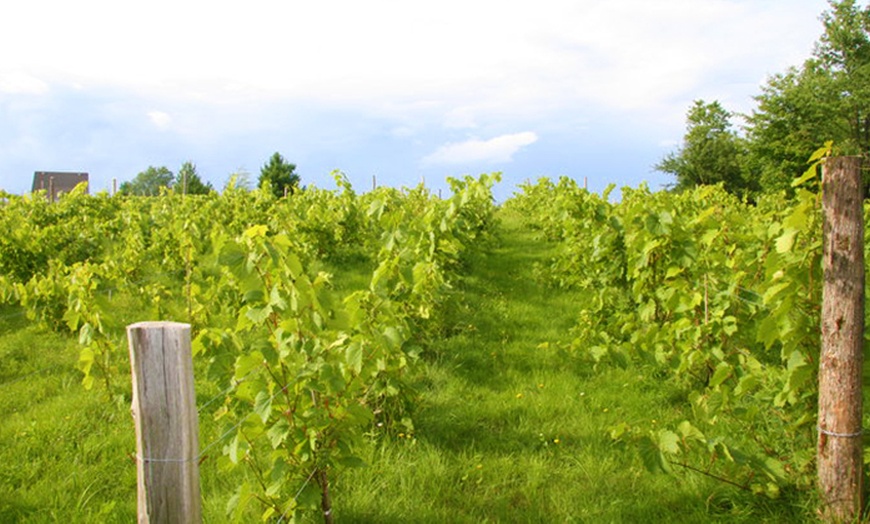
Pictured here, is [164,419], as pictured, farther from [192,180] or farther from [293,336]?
[192,180]

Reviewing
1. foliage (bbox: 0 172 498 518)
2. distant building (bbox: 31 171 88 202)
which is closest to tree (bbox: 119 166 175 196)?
distant building (bbox: 31 171 88 202)

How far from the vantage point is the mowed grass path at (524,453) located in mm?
3074

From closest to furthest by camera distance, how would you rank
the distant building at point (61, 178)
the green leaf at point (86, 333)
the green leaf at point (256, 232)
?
the green leaf at point (256, 232) → the green leaf at point (86, 333) → the distant building at point (61, 178)

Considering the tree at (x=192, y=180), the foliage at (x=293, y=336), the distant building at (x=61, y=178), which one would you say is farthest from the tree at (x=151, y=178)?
the foliage at (x=293, y=336)

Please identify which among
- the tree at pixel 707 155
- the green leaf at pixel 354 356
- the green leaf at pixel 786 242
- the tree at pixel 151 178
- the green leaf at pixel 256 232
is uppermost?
the tree at pixel 151 178

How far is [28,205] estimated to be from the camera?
390 inches

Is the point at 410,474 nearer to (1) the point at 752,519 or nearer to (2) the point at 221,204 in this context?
(1) the point at 752,519

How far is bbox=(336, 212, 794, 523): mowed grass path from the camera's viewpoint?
3.07 meters

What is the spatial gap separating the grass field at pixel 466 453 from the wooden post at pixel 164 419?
1.05 m

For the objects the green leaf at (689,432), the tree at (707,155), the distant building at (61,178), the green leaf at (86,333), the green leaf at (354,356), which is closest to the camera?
the green leaf at (354,356)

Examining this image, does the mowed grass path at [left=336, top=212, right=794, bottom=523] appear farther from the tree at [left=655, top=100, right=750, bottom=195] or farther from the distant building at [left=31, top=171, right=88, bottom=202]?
the distant building at [left=31, top=171, right=88, bottom=202]

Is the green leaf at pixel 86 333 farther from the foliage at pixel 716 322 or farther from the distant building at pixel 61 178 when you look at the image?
the distant building at pixel 61 178

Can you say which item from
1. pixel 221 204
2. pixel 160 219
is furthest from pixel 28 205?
pixel 221 204

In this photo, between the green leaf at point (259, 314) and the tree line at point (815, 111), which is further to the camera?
the tree line at point (815, 111)
